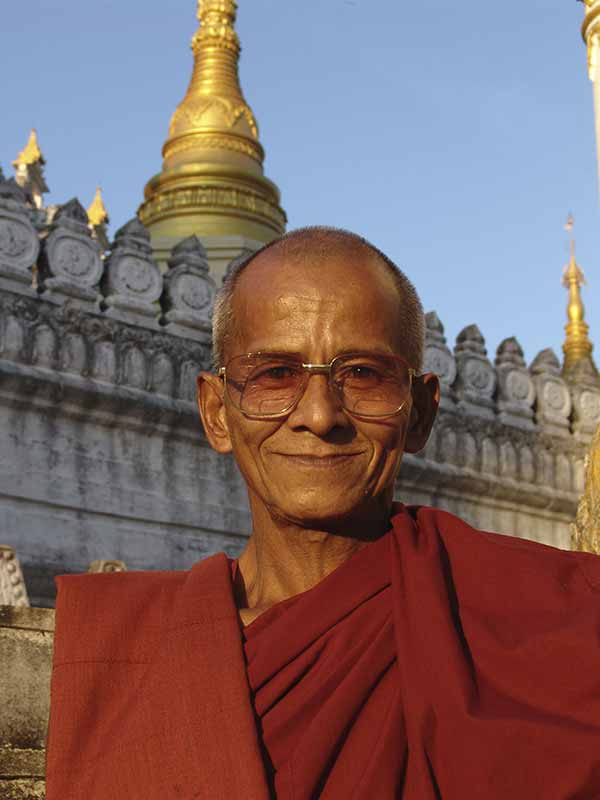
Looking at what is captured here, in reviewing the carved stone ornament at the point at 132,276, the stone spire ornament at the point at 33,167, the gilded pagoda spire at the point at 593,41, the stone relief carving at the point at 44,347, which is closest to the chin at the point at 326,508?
the gilded pagoda spire at the point at 593,41

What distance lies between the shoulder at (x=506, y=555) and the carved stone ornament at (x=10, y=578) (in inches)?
151

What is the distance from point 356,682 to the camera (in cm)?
178

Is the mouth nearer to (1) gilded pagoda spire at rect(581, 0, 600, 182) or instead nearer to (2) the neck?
(2) the neck

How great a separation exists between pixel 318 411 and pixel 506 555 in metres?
0.40

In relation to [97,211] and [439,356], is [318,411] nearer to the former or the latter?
[439,356]

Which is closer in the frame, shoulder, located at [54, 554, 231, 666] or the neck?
shoulder, located at [54, 554, 231, 666]

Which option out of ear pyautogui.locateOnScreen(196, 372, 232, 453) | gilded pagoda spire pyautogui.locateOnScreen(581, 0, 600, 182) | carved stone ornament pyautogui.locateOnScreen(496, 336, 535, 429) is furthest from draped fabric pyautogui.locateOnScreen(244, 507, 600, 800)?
carved stone ornament pyautogui.locateOnScreen(496, 336, 535, 429)

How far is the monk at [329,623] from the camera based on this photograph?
1698 millimetres

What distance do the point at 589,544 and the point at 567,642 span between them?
1.85 metres

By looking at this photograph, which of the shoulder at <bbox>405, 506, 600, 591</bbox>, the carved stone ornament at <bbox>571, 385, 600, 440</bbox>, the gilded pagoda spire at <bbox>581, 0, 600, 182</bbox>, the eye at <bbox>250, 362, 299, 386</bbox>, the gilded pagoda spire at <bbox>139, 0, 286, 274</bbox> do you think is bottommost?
the shoulder at <bbox>405, 506, 600, 591</bbox>

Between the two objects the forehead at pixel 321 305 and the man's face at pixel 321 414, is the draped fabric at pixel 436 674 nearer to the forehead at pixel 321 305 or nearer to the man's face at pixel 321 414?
the man's face at pixel 321 414

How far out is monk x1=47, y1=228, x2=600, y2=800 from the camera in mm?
1698

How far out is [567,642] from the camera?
1.74 metres

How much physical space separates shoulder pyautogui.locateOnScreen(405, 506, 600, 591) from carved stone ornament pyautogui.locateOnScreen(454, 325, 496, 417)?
984cm
